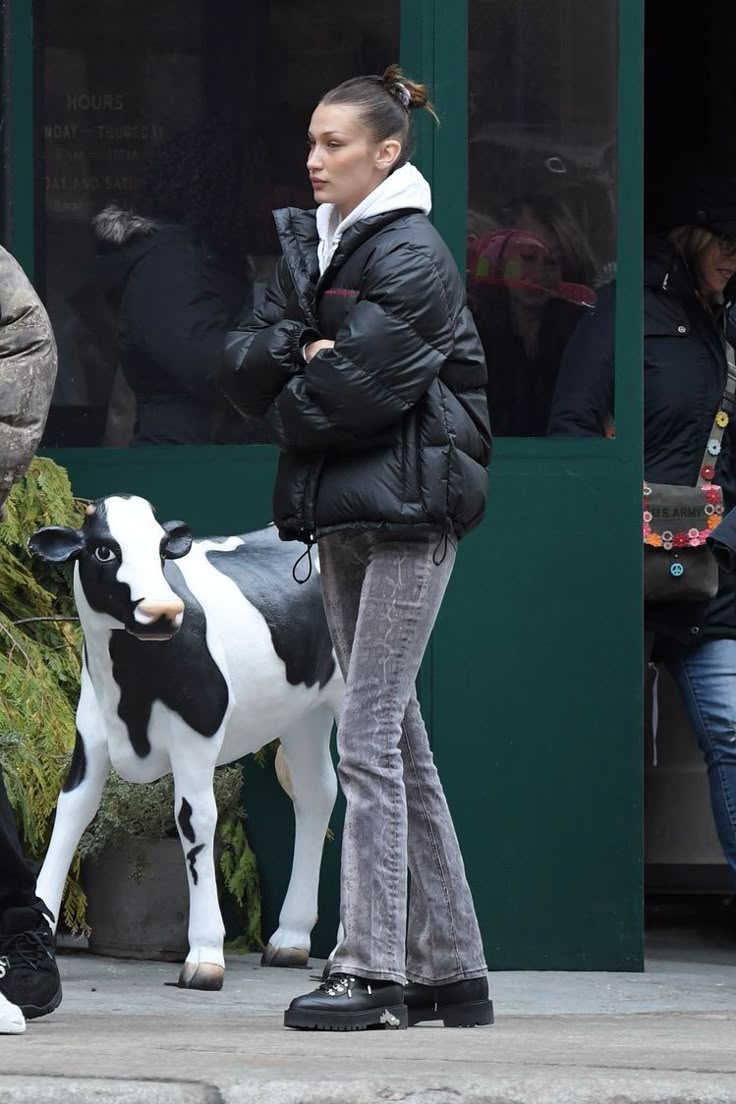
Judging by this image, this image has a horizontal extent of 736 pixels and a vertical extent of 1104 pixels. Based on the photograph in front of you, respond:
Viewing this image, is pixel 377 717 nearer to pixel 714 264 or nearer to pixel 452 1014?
pixel 452 1014

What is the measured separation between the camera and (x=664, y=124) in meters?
8.78

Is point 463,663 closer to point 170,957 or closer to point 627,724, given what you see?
point 627,724

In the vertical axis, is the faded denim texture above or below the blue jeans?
above

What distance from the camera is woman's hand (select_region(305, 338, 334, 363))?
4922mm

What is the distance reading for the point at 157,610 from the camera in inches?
226

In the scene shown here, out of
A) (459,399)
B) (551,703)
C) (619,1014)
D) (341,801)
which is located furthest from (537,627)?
(459,399)

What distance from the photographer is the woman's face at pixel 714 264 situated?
23.0 ft

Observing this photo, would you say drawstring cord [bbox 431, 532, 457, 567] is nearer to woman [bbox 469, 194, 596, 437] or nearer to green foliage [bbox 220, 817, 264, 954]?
Answer: woman [bbox 469, 194, 596, 437]

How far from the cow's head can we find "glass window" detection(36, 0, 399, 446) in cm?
107

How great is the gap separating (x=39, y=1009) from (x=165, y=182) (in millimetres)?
2995

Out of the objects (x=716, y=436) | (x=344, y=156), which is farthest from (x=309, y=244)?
(x=716, y=436)

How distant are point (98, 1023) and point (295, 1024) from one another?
546 millimetres

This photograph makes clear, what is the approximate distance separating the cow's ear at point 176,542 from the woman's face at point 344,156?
1.19m

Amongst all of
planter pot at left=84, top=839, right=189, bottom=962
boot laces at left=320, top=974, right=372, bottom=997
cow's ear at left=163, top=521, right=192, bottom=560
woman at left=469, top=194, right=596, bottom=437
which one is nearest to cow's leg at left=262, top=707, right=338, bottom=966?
planter pot at left=84, top=839, right=189, bottom=962
